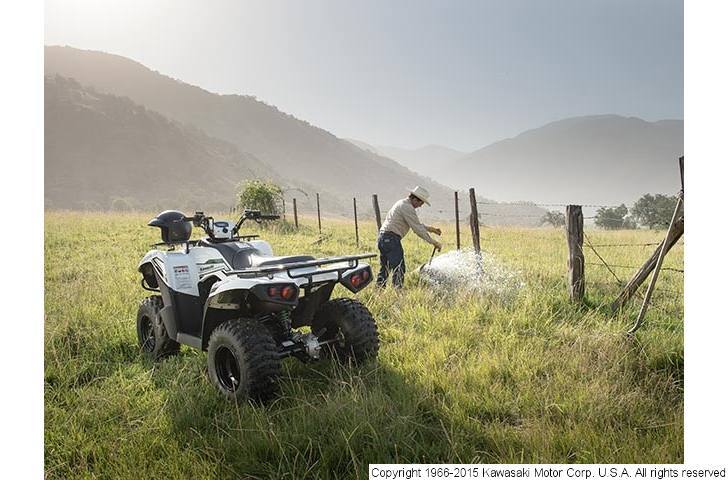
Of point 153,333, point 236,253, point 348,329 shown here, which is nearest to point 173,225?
point 236,253

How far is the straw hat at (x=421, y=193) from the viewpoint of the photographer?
5285 millimetres

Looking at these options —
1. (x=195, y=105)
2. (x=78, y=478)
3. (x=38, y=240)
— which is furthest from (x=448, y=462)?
(x=195, y=105)

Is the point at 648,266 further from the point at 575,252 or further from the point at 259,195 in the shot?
the point at 259,195

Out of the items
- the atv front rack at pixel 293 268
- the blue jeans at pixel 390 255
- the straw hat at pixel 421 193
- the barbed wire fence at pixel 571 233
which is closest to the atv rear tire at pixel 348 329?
the atv front rack at pixel 293 268

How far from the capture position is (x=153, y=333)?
11.8 feet

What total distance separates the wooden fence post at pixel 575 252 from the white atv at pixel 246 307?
251 cm

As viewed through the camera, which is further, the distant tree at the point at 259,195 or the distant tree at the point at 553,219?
the distant tree at the point at 553,219

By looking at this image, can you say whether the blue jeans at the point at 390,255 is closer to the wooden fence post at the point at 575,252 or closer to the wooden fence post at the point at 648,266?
the wooden fence post at the point at 575,252

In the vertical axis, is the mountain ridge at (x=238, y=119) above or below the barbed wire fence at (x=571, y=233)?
above

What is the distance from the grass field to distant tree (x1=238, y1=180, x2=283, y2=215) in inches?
54.1

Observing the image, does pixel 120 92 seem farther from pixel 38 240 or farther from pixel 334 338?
pixel 334 338

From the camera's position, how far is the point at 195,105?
419 cm

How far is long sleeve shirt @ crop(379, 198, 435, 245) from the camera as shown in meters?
5.31

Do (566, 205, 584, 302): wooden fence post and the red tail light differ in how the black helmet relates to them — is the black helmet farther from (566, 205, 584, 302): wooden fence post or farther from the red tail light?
(566, 205, 584, 302): wooden fence post
